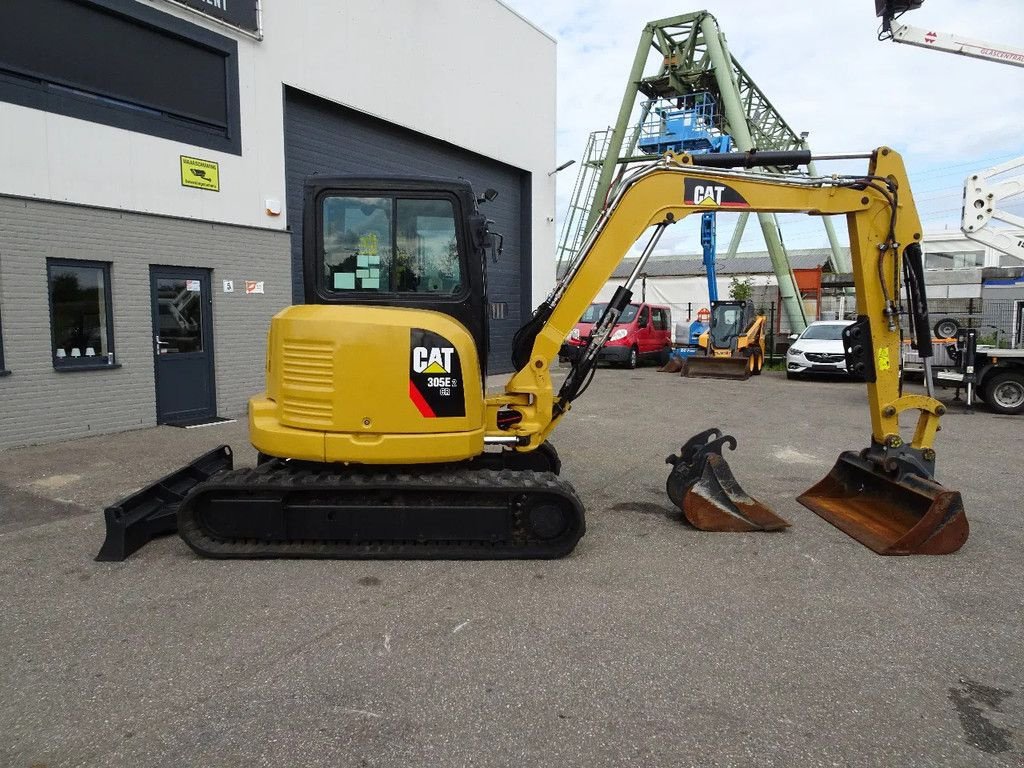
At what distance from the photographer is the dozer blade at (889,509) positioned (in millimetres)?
4867

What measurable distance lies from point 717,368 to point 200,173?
13400mm

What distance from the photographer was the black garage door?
11.9 meters

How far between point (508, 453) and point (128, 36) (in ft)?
25.9

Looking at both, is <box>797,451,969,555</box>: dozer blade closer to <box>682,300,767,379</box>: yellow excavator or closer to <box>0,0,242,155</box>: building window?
<box>0,0,242,155</box>: building window

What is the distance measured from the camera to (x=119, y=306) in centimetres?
923

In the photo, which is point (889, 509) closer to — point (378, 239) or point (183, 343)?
point (378, 239)

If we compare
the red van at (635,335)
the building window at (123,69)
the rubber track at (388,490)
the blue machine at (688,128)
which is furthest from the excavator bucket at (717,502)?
the blue machine at (688,128)

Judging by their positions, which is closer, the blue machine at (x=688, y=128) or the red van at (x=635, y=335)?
the red van at (x=635, y=335)

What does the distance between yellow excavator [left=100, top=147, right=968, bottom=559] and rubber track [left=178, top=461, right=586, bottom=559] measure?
0.01 metres

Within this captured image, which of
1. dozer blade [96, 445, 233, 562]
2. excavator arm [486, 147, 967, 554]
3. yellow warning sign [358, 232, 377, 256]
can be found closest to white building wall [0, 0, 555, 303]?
dozer blade [96, 445, 233, 562]

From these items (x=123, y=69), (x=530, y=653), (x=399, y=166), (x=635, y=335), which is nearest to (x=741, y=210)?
(x=530, y=653)

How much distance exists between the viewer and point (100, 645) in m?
3.56

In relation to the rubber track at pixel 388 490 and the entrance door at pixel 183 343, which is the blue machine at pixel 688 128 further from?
the rubber track at pixel 388 490

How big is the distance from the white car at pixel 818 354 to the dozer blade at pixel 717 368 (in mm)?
1200
